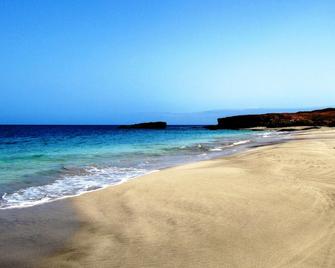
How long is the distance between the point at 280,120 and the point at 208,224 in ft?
256

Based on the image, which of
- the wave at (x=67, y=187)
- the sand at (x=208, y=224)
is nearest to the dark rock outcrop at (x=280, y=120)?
the wave at (x=67, y=187)

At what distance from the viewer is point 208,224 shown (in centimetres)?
568

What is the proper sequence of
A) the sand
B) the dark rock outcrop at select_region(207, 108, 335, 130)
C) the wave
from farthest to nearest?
the dark rock outcrop at select_region(207, 108, 335, 130) → the wave → the sand

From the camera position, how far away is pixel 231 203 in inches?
274

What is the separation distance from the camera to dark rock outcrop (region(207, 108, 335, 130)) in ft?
238

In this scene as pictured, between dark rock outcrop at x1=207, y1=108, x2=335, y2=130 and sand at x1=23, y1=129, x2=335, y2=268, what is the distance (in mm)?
65871

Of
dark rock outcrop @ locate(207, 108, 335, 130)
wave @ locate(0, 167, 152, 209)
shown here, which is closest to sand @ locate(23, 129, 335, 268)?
wave @ locate(0, 167, 152, 209)

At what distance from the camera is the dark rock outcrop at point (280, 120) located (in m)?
72.6

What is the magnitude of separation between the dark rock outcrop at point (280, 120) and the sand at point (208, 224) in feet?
216

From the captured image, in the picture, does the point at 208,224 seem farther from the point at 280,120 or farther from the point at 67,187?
the point at 280,120

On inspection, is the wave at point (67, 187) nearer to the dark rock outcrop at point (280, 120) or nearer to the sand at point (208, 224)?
the sand at point (208, 224)

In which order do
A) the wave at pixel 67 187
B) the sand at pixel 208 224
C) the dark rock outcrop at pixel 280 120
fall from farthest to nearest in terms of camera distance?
the dark rock outcrop at pixel 280 120 < the wave at pixel 67 187 < the sand at pixel 208 224

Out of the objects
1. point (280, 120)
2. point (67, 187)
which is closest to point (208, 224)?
point (67, 187)

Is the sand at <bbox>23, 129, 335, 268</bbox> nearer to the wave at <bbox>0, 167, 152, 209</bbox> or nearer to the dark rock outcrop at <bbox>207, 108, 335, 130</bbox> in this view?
the wave at <bbox>0, 167, 152, 209</bbox>
